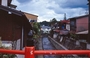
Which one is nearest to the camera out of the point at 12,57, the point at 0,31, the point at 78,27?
the point at 12,57

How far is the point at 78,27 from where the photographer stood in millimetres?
30062

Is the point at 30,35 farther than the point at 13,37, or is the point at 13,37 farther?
the point at 13,37

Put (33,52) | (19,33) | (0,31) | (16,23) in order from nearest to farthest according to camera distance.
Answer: (33,52)
(0,31)
(16,23)
(19,33)

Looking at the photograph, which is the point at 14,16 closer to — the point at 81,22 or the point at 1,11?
the point at 1,11

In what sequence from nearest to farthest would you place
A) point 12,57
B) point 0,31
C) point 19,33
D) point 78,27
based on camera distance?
point 12,57
point 0,31
point 19,33
point 78,27

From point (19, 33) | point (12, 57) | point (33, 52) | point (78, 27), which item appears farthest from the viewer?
point (78, 27)

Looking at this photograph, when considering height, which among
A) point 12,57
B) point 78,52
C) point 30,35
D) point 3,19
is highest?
point 3,19

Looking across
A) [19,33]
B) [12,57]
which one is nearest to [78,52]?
[12,57]

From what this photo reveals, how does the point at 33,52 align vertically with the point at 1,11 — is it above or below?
below

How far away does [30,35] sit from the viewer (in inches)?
115

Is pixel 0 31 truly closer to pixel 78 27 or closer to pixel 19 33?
pixel 19 33

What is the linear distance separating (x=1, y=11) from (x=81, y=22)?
77.9ft

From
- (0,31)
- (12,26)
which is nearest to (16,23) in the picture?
(12,26)

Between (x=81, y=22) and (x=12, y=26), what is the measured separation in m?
23.4
